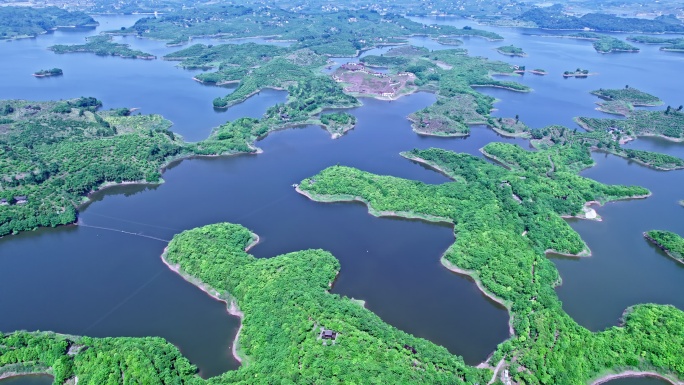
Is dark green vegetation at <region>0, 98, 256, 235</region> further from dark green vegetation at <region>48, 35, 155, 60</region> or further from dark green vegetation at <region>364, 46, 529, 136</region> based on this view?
dark green vegetation at <region>48, 35, 155, 60</region>

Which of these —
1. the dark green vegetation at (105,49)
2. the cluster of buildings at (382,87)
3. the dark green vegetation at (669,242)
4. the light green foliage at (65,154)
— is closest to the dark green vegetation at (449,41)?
the cluster of buildings at (382,87)

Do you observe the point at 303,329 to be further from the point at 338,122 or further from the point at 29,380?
A: the point at 338,122

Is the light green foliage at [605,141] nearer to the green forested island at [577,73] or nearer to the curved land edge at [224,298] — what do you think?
the green forested island at [577,73]

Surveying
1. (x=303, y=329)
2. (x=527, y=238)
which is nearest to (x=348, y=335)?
(x=303, y=329)

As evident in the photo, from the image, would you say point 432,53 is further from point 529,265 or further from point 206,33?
point 529,265

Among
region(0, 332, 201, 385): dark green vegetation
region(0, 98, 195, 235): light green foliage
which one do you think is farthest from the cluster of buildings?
region(0, 332, 201, 385): dark green vegetation

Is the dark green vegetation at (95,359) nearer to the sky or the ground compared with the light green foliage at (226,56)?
nearer to the ground
